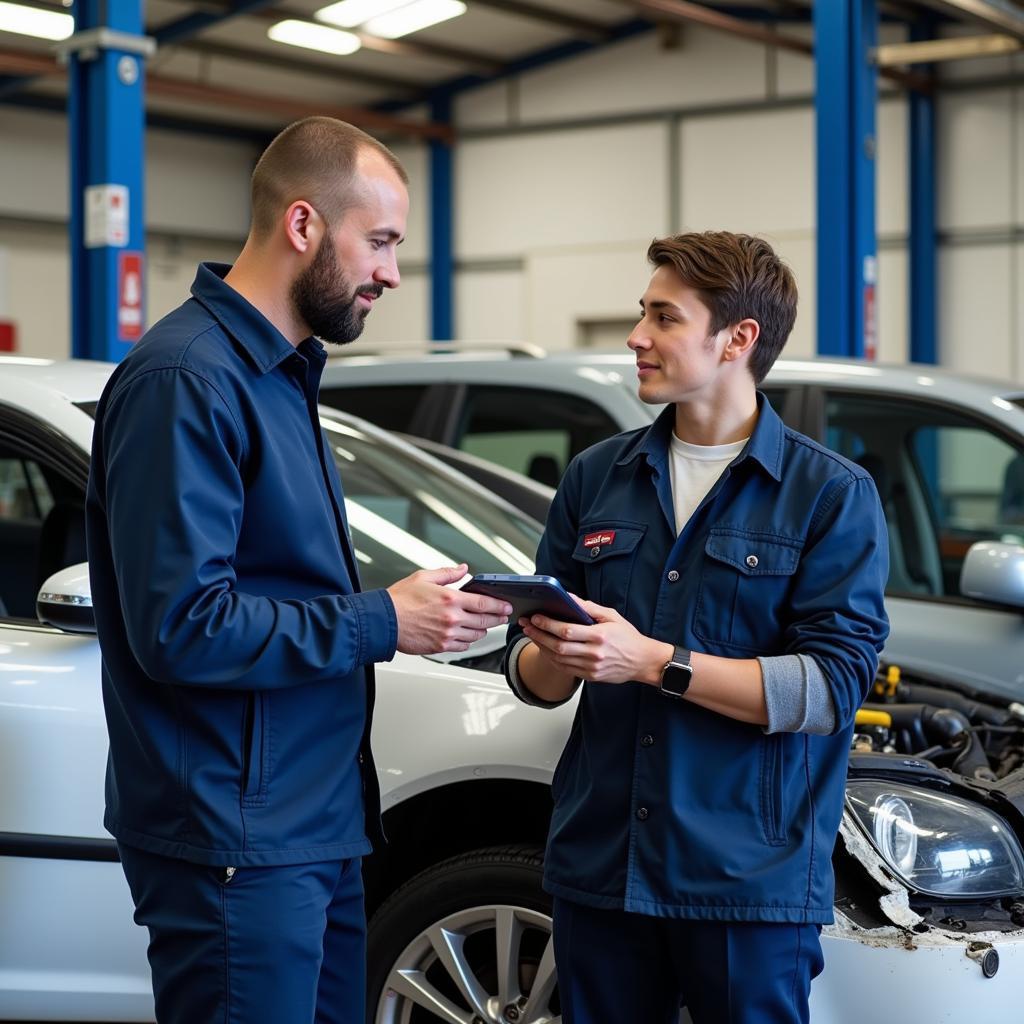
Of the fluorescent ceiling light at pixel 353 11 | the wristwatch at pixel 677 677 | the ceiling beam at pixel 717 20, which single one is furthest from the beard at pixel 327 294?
the fluorescent ceiling light at pixel 353 11

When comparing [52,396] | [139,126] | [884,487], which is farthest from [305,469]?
[139,126]

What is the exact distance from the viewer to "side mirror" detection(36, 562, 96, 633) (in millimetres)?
2605

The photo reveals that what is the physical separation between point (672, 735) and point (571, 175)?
14.5m

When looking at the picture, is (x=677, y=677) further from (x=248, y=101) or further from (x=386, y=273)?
(x=248, y=101)

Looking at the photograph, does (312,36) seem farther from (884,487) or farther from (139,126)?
(884,487)

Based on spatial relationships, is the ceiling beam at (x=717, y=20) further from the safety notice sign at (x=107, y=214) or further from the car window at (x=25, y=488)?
the car window at (x=25, y=488)

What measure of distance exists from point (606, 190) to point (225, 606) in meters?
14.4

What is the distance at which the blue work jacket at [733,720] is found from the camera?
6.66 feet

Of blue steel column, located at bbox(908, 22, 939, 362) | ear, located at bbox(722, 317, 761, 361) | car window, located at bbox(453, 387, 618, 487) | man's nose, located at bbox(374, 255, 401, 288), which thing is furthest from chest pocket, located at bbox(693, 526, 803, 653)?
blue steel column, located at bbox(908, 22, 939, 362)

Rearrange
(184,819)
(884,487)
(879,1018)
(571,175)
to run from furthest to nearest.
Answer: (571,175) < (884,487) < (879,1018) < (184,819)

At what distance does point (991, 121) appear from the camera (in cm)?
1374

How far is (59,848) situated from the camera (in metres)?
2.75

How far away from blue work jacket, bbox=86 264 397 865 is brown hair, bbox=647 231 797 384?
1.76 feet

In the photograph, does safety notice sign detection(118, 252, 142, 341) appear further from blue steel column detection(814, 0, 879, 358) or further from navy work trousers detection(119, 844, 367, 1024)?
navy work trousers detection(119, 844, 367, 1024)
